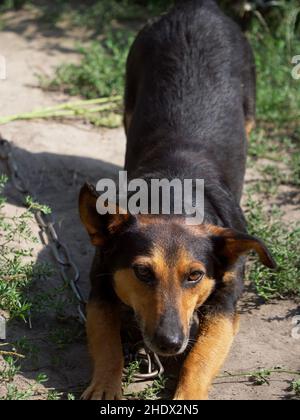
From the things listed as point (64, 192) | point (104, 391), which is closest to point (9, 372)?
point (104, 391)

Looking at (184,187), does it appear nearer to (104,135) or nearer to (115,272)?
(115,272)

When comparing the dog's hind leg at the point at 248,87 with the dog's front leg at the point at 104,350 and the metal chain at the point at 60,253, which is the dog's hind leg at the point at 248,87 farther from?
the dog's front leg at the point at 104,350

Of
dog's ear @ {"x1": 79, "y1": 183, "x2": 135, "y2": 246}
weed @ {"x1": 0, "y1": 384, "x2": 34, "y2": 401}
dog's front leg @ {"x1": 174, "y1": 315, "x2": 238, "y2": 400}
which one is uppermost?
→ dog's ear @ {"x1": 79, "y1": 183, "x2": 135, "y2": 246}

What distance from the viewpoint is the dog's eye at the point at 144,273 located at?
4.56 m

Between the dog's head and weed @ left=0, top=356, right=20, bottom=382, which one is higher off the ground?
the dog's head

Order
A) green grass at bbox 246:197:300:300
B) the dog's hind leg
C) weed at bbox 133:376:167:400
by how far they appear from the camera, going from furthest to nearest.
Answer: the dog's hind leg, green grass at bbox 246:197:300:300, weed at bbox 133:376:167:400

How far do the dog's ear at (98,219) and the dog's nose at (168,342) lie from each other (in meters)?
0.81

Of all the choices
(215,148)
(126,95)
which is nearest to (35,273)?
(215,148)

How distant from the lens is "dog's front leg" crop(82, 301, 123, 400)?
462 centimetres

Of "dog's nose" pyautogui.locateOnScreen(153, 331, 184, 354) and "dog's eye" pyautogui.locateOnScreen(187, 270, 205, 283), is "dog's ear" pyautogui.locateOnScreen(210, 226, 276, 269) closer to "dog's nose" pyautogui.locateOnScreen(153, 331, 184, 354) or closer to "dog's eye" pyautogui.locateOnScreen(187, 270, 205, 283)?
"dog's eye" pyautogui.locateOnScreen(187, 270, 205, 283)

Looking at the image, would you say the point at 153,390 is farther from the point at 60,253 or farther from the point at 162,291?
the point at 60,253

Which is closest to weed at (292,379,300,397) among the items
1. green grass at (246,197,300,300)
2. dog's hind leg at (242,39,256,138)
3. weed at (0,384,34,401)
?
green grass at (246,197,300,300)

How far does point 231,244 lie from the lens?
4.89m
